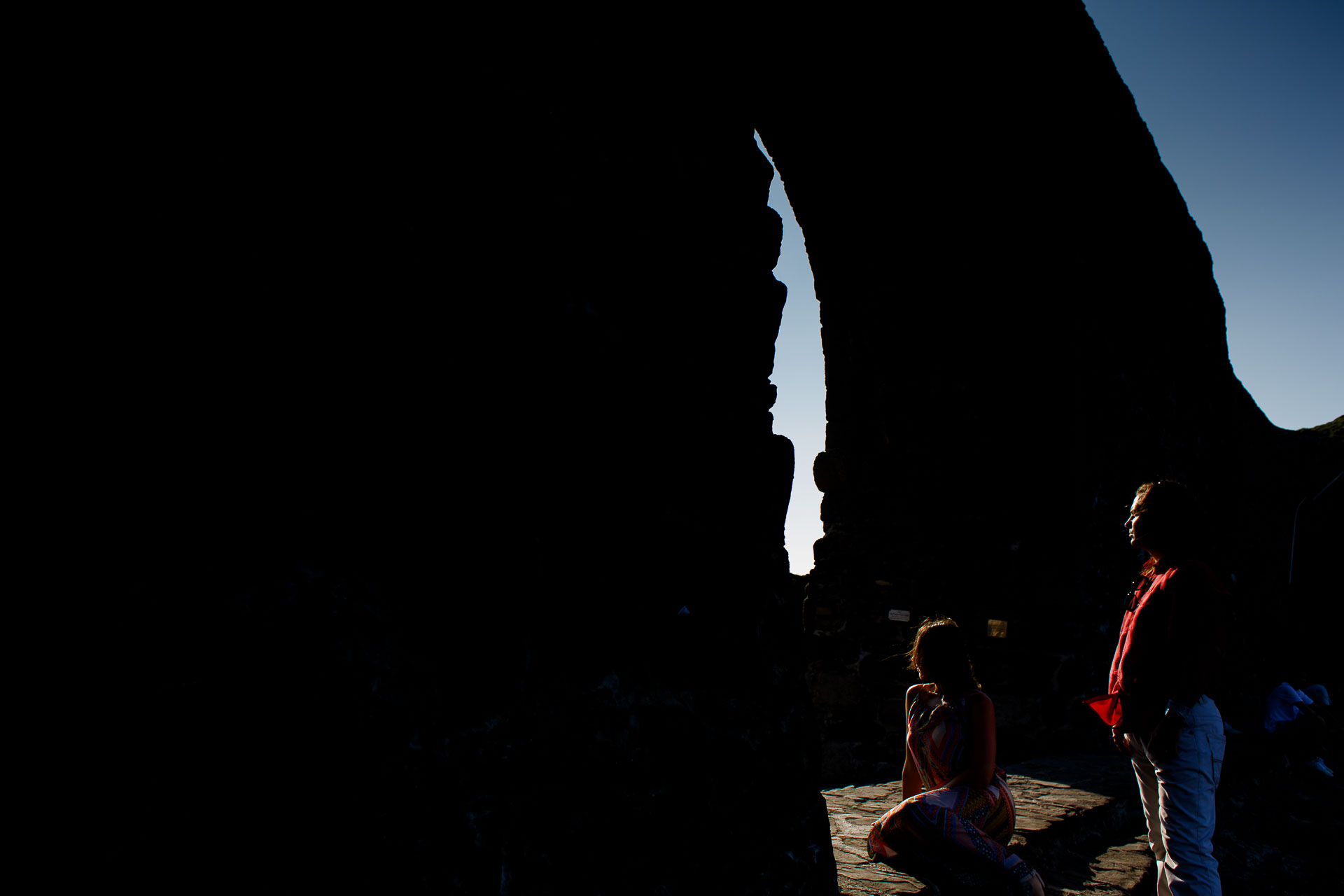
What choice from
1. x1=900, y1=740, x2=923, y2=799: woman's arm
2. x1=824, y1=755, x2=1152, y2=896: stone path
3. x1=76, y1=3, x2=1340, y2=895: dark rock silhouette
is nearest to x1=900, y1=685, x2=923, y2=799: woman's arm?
x1=900, y1=740, x2=923, y2=799: woman's arm

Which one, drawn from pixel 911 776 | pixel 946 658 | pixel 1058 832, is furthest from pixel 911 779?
pixel 1058 832

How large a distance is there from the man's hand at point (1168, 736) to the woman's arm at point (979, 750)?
460 mm

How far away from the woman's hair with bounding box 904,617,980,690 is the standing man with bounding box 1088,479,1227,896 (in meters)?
0.48

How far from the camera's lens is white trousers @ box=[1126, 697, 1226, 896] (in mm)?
2189

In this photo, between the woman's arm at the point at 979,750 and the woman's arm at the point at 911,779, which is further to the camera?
the woman's arm at the point at 911,779

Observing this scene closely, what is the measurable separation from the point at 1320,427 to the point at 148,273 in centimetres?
1798

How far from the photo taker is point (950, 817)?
2.34 m

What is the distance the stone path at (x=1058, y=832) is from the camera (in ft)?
8.62

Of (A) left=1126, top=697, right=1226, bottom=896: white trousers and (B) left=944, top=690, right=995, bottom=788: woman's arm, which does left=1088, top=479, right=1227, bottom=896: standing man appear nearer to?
(A) left=1126, top=697, right=1226, bottom=896: white trousers

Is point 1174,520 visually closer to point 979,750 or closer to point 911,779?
point 979,750

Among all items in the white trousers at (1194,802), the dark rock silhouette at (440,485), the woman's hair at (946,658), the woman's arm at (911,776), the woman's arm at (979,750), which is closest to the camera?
the dark rock silhouette at (440,485)

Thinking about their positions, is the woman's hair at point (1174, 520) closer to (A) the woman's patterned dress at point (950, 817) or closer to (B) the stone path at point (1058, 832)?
(A) the woman's patterned dress at point (950, 817)

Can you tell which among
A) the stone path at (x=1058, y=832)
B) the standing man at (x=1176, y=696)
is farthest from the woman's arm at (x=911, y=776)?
the standing man at (x=1176, y=696)

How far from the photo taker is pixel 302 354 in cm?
129
